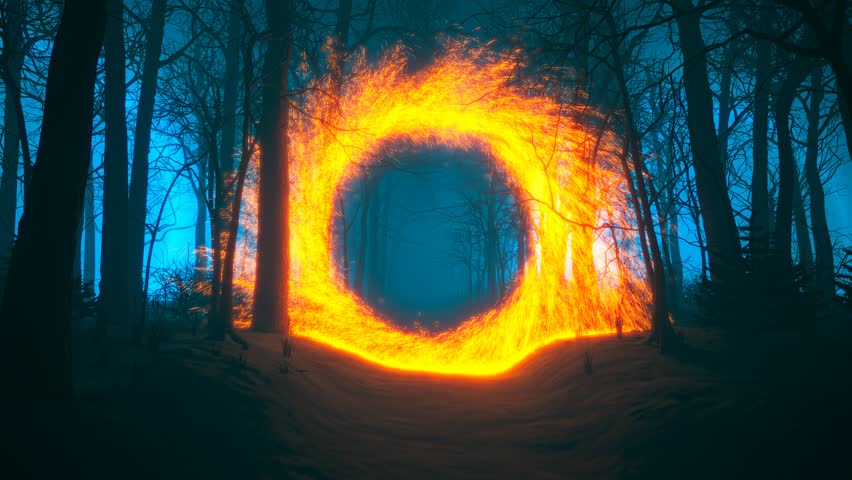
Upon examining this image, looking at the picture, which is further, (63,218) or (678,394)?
(678,394)

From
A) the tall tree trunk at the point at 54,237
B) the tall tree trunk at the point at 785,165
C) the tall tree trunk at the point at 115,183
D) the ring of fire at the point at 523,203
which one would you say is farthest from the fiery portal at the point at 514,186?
the tall tree trunk at the point at 54,237

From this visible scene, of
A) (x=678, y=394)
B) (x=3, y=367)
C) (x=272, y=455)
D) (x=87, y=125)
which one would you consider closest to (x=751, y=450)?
(x=678, y=394)

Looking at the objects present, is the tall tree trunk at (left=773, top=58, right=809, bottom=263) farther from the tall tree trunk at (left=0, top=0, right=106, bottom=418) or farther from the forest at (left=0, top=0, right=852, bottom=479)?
the tall tree trunk at (left=0, top=0, right=106, bottom=418)

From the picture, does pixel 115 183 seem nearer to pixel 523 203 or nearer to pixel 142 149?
pixel 142 149

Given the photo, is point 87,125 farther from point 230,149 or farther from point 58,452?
point 230,149

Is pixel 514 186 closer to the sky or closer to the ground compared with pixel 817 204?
closer to the sky

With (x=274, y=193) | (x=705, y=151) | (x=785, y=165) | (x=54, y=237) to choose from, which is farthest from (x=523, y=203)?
(x=54, y=237)

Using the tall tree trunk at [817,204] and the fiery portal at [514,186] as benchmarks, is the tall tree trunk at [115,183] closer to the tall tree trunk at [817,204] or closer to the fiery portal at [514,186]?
the fiery portal at [514,186]

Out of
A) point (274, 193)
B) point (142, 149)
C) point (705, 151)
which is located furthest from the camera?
point (142, 149)
